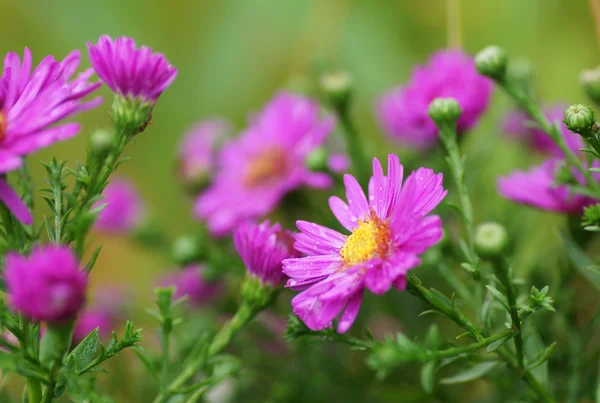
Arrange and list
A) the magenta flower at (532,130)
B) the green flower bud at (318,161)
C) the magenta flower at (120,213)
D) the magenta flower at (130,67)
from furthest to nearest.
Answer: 1. the magenta flower at (120,213)
2. the magenta flower at (532,130)
3. the green flower bud at (318,161)
4. the magenta flower at (130,67)

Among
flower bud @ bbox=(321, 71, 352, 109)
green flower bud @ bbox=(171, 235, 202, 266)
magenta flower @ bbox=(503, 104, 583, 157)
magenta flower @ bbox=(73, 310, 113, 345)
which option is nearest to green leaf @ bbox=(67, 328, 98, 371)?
magenta flower @ bbox=(73, 310, 113, 345)

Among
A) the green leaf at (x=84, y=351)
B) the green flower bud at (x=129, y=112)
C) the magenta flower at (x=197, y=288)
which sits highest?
the green flower bud at (x=129, y=112)

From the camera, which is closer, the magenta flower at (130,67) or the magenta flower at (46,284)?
the magenta flower at (46,284)

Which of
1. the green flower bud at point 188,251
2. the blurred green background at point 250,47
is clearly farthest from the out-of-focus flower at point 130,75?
the blurred green background at point 250,47

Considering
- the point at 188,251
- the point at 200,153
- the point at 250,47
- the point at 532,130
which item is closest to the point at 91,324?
the point at 188,251

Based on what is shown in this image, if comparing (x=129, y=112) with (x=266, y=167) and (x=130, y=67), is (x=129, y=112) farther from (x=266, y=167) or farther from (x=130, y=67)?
(x=266, y=167)

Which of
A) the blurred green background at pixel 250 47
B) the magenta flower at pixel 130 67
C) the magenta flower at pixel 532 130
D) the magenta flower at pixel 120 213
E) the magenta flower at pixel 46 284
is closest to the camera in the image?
the magenta flower at pixel 46 284

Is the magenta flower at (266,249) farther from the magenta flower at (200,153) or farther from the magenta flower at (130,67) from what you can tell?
the magenta flower at (200,153)

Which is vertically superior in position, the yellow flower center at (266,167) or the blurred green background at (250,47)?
the blurred green background at (250,47)
